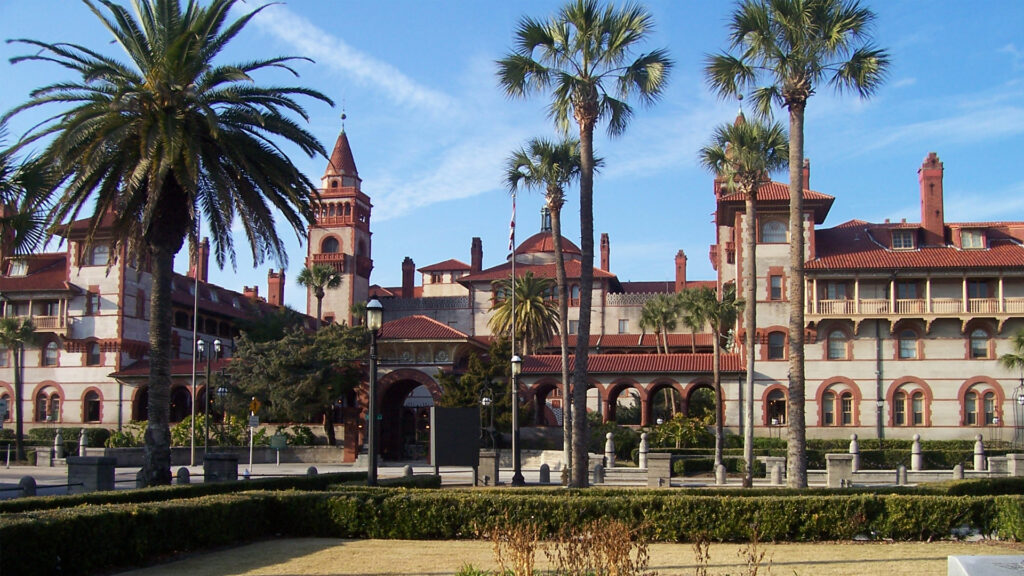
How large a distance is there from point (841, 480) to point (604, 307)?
49188 millimetres

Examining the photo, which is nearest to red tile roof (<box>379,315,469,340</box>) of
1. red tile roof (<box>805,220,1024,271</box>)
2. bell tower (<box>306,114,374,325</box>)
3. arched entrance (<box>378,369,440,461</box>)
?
arched entrance (<box>378,369,440,461</box>)

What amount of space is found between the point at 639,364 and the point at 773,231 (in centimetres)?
1057

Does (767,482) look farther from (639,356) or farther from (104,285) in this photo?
(104,285)

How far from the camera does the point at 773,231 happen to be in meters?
55.4

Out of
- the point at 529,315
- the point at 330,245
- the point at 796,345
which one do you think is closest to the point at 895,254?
the point at 529,315

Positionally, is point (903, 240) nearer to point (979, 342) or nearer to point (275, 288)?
point (979, 342)

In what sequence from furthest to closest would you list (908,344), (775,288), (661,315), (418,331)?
(661,315) → (418,331) → (775,288) → (908,344)

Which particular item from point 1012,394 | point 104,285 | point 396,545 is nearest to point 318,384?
point 104,285

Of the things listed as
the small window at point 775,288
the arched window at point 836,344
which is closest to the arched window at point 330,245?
the small window at point 775,288

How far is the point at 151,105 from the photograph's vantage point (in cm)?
2205

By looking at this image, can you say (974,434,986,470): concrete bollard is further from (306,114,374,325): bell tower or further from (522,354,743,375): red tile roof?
(306,114,374,325): bell tower

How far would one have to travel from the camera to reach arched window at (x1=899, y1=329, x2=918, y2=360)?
53.2 m

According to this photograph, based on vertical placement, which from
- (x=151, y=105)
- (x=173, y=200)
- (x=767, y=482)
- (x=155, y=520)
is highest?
(x=151, y=105)

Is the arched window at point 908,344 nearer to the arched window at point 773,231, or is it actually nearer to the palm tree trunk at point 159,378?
the arched window at point 773,231
